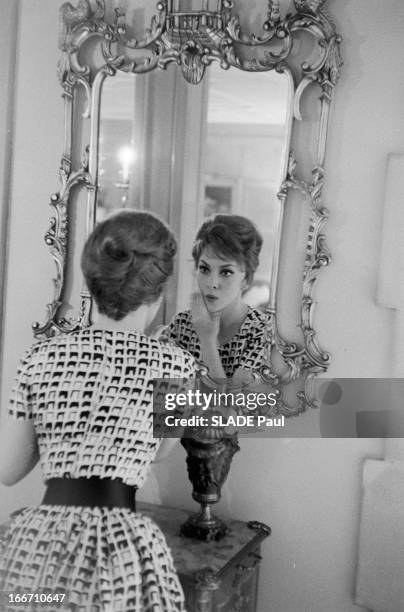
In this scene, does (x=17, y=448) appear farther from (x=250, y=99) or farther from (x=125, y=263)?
(x=250, y=99)

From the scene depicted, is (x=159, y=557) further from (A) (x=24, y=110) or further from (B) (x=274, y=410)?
(A) (x=24, y=110)

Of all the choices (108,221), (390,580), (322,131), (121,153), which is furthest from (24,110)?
(390,580)

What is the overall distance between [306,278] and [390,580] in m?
0.72

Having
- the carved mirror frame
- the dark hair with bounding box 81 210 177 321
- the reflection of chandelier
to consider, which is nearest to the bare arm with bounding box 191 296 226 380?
the carved mirror frame

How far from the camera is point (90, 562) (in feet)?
4.16

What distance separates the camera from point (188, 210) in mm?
1710

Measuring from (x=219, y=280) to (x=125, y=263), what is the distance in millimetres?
377

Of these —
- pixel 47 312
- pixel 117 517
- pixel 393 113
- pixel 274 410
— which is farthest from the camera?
pixel 47 312

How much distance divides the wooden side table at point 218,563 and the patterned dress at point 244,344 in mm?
377

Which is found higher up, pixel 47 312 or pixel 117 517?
pixel 47 312

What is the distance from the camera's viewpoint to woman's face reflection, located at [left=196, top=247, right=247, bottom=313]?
1.68 m

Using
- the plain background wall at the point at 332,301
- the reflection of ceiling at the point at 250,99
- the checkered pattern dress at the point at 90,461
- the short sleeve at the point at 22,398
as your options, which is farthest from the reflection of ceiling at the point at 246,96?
the short sleeve at the point at 22,398

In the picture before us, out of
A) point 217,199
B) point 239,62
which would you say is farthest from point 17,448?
point 239,62

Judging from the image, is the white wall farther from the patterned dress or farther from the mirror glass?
the patterned dress
